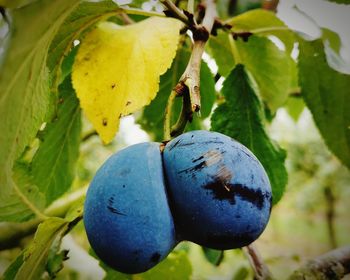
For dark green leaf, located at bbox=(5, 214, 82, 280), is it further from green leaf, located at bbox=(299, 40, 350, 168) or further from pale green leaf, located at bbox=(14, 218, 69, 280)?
green leaf, located at bbox=(299, 40, 350, 168)

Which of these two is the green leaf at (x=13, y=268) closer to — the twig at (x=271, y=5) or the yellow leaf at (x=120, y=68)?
the yellow leaf at (x=120, y=68)

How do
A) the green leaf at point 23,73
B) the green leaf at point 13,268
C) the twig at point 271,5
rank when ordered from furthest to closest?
1. the twig at point 271,5
2. the green leaf at point 13,268
3. the green leaf at point 23,73

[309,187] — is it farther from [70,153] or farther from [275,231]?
[70,153]

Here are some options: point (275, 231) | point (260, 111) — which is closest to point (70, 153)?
point (260, 111)

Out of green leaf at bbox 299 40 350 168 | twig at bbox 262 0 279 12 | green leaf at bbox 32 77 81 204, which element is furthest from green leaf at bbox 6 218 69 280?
twig at bbox 262 0 279 12

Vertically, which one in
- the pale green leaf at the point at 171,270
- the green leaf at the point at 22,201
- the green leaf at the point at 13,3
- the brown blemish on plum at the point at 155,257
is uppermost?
the green leaf at the point at 13,3

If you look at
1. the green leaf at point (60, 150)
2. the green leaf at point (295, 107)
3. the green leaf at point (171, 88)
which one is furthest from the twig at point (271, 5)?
the green leaf at point (60, 150)
